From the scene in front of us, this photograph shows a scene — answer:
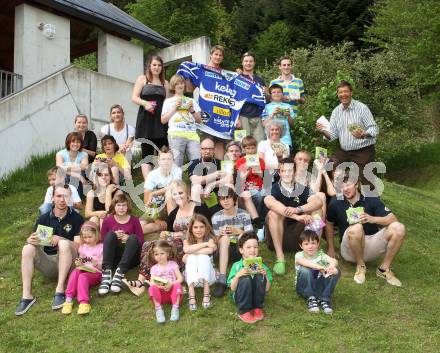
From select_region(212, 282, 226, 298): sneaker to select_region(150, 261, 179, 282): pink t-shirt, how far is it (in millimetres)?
498

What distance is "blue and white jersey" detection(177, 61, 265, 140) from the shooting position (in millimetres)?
9102

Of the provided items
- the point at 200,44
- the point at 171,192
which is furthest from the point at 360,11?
the point at 171,192

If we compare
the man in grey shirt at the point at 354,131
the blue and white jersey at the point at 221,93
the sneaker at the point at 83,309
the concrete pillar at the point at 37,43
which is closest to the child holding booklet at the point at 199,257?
the sneaker at the point at 83,309

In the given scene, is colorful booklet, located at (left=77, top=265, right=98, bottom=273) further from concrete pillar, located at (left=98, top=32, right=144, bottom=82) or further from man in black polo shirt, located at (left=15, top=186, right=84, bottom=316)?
concrete pillar, located at (left=98, top=32, right=144, bottom=82)

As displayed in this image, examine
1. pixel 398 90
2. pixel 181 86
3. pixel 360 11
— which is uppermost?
pixel 360 11

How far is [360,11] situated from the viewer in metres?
29.6

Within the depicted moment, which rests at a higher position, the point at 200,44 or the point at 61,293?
the point at 200,44

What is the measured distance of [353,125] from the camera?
310 inches

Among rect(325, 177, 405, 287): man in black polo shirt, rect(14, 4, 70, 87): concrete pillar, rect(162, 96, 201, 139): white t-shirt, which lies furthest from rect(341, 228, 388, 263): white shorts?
rect(14, 4, 70, 87): concrete pillar

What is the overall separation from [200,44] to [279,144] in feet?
30.4

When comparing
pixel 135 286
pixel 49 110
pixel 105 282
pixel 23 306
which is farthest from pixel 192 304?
pixel 49 110

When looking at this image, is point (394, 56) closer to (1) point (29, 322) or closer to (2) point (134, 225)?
(2) point (134, 225)

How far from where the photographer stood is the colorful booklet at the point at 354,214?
627 centimetres

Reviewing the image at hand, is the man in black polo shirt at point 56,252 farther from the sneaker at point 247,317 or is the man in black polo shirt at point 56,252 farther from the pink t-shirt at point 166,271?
the sneaker at point 247,317
